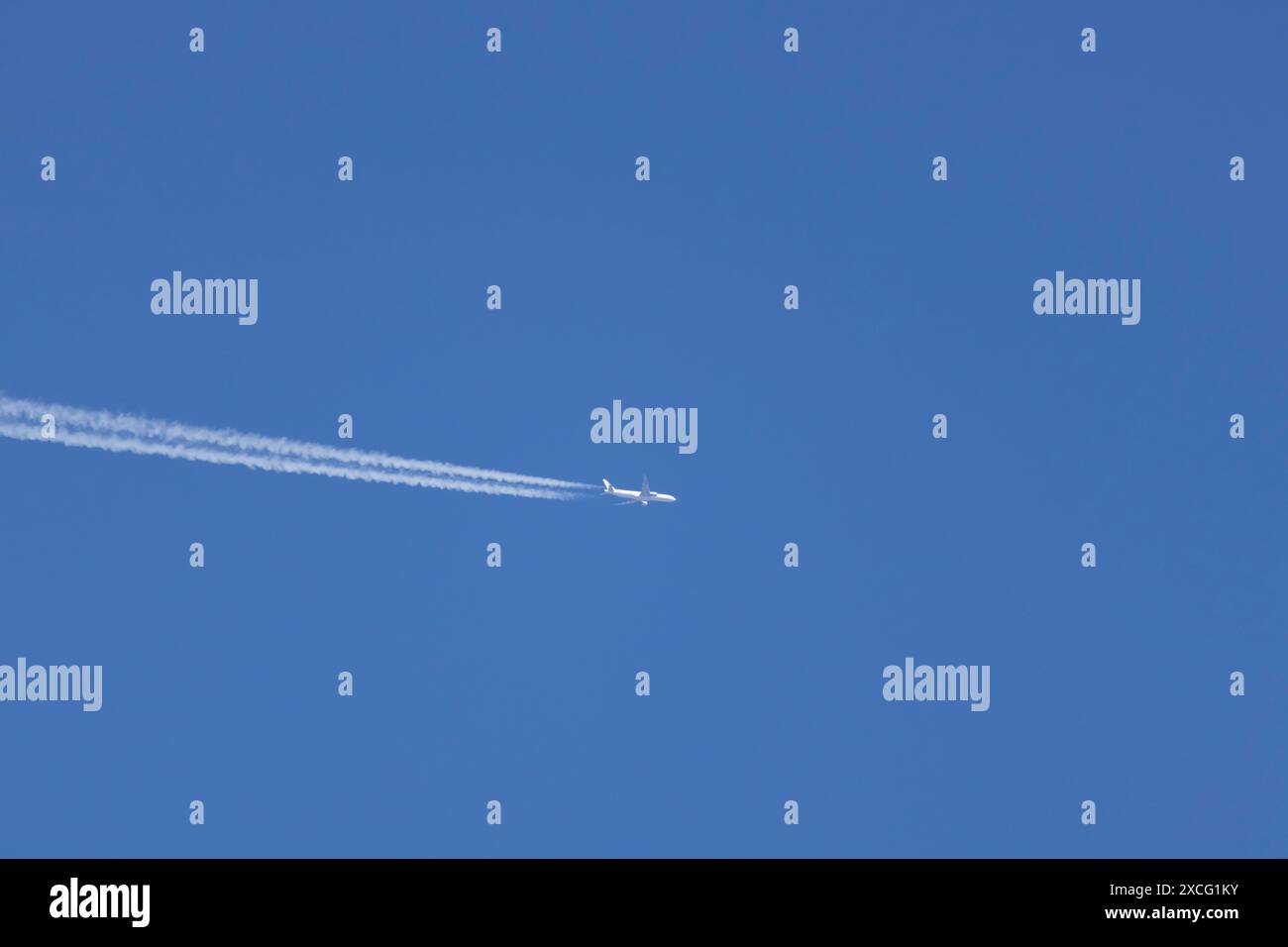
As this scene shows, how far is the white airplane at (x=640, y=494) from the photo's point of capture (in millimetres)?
72500

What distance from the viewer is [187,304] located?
2569 inches

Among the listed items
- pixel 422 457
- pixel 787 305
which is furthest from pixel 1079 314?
pixel 422 457

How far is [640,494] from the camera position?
73.2 metres

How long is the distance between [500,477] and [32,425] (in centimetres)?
1449

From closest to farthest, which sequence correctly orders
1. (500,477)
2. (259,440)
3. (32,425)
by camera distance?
(32,425) < (259,440) < (500,477)

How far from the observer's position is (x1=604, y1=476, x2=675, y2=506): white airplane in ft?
238

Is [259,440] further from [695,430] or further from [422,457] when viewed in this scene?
[695,430]

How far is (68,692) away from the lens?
6412cm

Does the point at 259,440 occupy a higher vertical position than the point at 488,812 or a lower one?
higher
